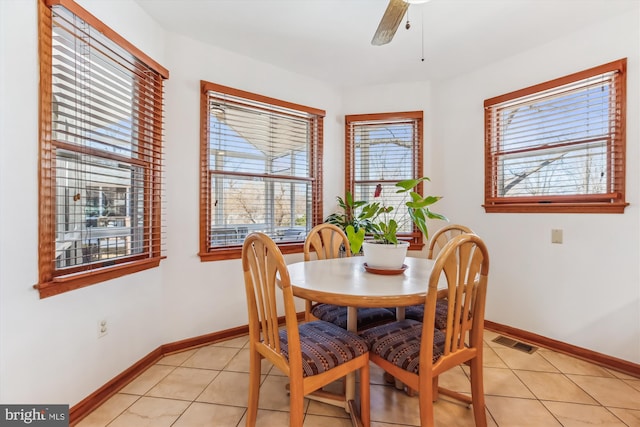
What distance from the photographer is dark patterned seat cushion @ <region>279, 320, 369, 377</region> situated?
4.19ft

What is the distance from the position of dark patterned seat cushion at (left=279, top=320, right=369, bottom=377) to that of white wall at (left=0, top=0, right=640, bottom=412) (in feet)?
3.72

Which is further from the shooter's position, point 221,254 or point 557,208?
point 221,254

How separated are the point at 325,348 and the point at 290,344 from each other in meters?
0.21

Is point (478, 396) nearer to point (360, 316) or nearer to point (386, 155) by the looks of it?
point (360, 316)

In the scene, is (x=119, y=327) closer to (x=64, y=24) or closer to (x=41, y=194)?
(x=41, y=194)

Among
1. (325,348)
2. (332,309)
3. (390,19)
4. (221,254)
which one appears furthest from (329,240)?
(390,19)

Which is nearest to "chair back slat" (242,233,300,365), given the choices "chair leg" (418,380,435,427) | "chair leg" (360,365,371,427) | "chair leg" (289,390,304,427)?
"chair leg" (289,390,304,427)

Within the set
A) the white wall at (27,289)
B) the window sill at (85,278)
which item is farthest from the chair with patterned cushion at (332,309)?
the white wall at (27,289)

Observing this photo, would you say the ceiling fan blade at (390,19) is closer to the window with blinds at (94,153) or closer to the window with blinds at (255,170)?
the window with blinds at (255,170)

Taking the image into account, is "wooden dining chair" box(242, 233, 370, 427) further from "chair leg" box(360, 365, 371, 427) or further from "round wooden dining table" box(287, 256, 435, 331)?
"round wooden dining table" box(287, 256, 435, 331)

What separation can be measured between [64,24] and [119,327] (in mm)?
1716

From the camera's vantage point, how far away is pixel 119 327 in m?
1.88

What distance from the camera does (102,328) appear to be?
5.76 ft

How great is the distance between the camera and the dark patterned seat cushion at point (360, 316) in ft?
5.84
